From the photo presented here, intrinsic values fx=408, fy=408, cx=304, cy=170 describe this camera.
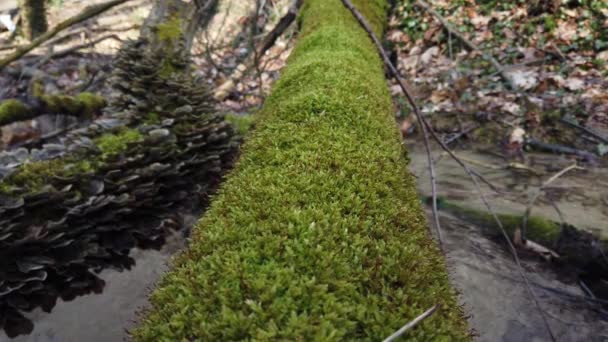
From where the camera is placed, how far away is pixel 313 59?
3.13 m

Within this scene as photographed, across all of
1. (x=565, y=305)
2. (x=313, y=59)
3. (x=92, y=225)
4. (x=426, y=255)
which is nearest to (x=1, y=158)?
(x=92, y=225)

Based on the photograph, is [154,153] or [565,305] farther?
[154,153]

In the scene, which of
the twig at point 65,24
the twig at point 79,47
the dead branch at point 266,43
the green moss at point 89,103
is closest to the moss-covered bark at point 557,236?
the dead branch at point 266,43

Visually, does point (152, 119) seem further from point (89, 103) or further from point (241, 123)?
point (89, 103)

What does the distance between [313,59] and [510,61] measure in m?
3.83

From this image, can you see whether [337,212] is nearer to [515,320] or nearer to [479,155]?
[515,320]

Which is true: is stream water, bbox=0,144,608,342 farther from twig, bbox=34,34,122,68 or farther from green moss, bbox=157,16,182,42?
twig, bbox=34,34,122,68

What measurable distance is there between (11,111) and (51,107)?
429mm

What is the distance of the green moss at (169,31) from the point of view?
12.7ft

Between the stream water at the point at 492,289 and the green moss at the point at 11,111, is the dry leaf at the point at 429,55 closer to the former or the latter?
the stream water at the point at 492,289

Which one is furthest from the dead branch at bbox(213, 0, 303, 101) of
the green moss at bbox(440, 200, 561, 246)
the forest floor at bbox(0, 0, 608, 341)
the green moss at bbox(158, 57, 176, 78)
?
the green moss at bbox(440, 200, 561, 246)

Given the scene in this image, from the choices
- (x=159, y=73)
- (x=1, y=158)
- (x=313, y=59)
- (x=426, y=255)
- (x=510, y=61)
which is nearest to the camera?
(x=426, y=255)

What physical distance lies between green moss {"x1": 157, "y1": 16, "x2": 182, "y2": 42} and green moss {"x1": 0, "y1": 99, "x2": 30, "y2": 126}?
1.40 metres

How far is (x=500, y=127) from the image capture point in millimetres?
4410
